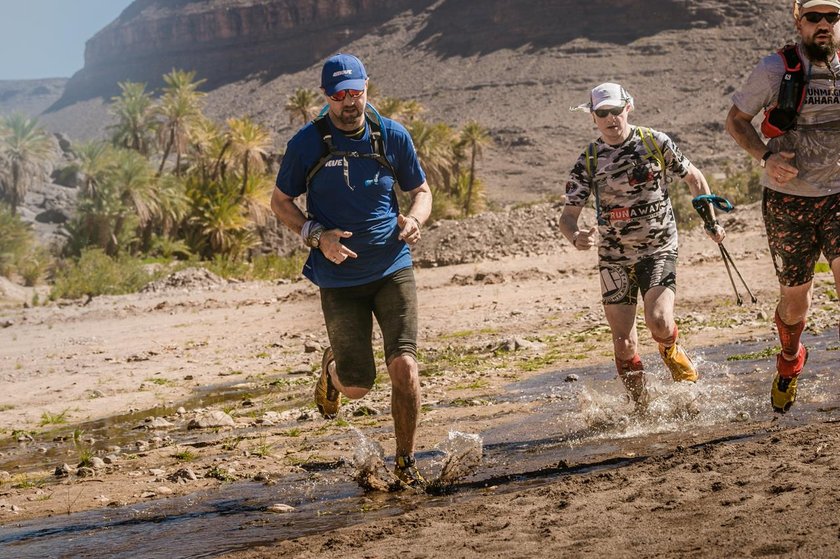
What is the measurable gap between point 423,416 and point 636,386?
1.75 m

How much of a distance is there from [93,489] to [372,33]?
141923mm

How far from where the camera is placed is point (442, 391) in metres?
9.85

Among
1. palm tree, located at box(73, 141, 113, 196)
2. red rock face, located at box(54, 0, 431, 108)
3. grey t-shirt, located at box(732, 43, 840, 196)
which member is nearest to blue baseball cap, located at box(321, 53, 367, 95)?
grey t-shirt, located at box(732, 43, 840, 196)

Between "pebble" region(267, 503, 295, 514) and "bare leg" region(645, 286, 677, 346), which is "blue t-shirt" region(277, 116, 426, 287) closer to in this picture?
"pebble" region(267, 503, 295, 514)

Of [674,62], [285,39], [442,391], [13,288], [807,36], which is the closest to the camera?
[807,36]

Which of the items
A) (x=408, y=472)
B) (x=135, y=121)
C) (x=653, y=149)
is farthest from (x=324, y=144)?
(x=135, y=121)

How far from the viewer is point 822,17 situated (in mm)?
5879

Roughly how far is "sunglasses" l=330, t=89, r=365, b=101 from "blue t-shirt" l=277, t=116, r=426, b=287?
185mm

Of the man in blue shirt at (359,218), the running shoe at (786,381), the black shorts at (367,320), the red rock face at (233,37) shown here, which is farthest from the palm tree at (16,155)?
the red rock face at (233,37)

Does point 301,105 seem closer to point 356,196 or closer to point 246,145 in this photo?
point 246,145

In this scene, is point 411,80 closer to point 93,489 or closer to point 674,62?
point 674,62

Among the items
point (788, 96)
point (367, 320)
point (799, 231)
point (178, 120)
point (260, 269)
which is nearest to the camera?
point (788, 96)

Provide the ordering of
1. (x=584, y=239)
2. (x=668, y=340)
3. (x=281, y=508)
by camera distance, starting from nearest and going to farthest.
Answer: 1. (x=281, y=508)
2. (x=584, y=239)
3. (x=668, y=340)

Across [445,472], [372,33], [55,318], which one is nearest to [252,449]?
[445,472]
